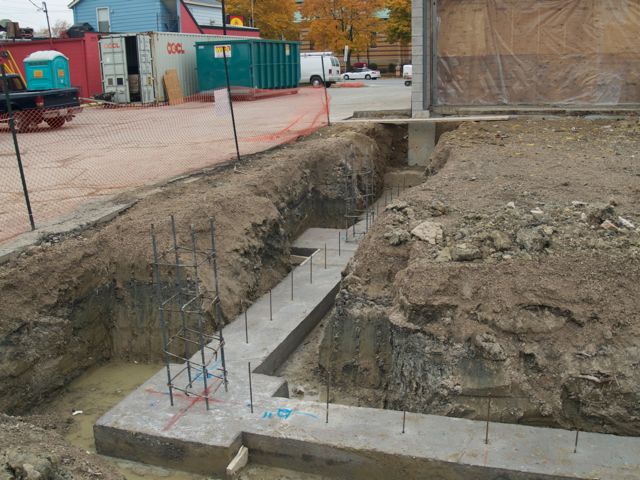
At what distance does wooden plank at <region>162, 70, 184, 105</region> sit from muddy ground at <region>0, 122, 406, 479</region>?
50.8 ft

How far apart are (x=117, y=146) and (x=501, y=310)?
11689 mm

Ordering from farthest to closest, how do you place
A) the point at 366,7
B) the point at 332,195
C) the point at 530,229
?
the point at 366,7
the point at 332,195
the point at 530,229

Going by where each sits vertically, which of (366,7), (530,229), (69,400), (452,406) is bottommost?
(69,400)

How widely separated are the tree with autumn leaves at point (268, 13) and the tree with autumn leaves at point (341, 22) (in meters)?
2.62

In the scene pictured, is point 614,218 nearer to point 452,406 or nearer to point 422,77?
point 452,406

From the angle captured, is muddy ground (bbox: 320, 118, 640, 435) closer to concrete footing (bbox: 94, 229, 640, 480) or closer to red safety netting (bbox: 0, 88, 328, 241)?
concrete footing (bbox: 94, 229, 640, 480)

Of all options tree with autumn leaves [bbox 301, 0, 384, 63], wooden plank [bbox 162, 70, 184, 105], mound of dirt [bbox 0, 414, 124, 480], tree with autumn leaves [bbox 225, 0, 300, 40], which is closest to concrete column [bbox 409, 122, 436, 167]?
wooden plank [bbox 162, 70, 184, 105]

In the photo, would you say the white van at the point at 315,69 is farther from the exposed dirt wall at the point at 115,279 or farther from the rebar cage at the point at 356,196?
the exposed dirt wall at the point at 115,279

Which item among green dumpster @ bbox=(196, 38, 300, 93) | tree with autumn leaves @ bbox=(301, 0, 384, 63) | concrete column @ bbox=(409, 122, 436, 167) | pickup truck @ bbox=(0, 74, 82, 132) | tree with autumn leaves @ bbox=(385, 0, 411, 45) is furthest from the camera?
tree with autumn leaves @ bbox=(301, 0, 384, 63)

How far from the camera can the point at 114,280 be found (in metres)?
8.67

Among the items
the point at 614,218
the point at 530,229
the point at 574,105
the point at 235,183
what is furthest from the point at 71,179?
the point at 574,105

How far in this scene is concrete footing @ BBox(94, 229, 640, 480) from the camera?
5.50m

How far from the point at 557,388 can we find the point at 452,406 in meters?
1.02

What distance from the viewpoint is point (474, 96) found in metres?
17.1
